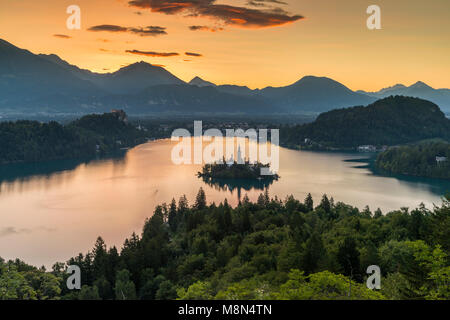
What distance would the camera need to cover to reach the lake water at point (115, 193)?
17.1m

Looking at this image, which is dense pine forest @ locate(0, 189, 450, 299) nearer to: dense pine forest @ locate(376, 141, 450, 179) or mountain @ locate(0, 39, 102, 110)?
dense pine forest @ locate(376, 141, 450, 179)

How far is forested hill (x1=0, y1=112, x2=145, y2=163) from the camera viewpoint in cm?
4266

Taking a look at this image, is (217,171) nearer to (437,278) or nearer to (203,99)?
(437,278)

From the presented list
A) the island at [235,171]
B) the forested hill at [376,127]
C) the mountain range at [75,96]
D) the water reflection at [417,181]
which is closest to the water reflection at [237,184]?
the island at [235,171]

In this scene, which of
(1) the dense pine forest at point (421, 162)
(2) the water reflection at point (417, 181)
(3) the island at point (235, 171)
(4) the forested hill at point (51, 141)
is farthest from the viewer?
(4) the forested hill at point (51, 141)

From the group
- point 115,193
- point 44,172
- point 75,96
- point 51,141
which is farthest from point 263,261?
point 75,96

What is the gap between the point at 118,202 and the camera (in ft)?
76.4

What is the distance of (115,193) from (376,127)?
42.8m

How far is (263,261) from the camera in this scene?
387 inches

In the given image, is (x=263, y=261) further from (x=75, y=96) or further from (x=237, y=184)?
(x=75, y=96)

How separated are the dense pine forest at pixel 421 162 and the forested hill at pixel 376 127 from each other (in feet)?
56.3

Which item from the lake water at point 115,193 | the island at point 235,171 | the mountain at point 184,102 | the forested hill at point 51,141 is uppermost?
the mountain at point 184,102

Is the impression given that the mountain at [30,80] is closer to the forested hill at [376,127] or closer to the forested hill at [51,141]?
the forested hill at [51,141]
